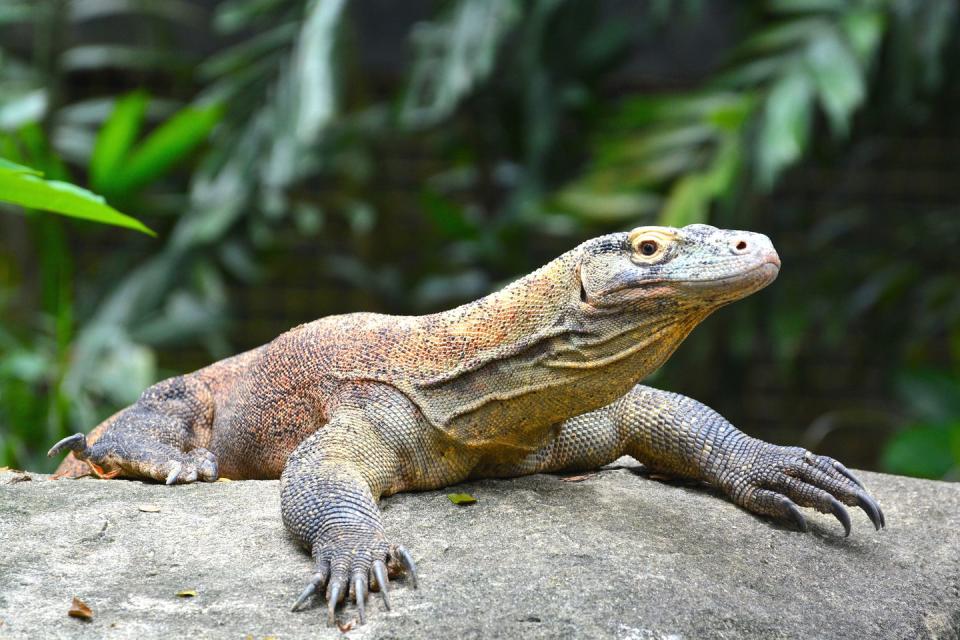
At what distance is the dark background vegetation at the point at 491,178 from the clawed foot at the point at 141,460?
2.49 metres

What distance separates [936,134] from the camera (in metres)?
9.38

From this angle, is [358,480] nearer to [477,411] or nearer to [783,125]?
[477,411]

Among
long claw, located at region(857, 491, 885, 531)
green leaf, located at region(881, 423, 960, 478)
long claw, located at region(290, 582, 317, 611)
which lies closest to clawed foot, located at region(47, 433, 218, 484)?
long claw, located at region(290, 582, 317, 611)

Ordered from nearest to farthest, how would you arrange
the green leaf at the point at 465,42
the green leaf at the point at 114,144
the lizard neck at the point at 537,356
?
the lizard neck at the point at 537,356, the green leaf at the point at 114,144, the green leaf at the point at 465,42

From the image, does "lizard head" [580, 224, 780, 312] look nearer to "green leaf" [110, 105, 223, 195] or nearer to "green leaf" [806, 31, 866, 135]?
"green leaf" [806, 31, 866, 135]

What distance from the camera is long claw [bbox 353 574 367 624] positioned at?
3035 millimetres

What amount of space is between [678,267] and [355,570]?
141cm

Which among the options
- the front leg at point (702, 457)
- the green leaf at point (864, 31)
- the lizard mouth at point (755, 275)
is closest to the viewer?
the lizard mouth at point (755, 275)

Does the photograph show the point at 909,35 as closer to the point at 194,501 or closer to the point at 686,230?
the point at 686,230

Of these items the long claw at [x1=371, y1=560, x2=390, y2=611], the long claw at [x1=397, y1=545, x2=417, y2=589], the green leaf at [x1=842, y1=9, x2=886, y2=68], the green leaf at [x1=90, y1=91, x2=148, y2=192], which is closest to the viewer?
the long claw at [x1=371, y1=560, x2=390, y2=611]

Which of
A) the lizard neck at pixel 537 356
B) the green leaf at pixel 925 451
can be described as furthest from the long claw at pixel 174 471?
the green leaf at pixel 925 451

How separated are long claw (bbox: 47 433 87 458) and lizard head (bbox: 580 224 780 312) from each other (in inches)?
83.6

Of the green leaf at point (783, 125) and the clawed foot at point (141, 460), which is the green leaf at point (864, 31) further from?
the clawed foot at point (141, 460)

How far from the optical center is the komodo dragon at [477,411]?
3494 mm
